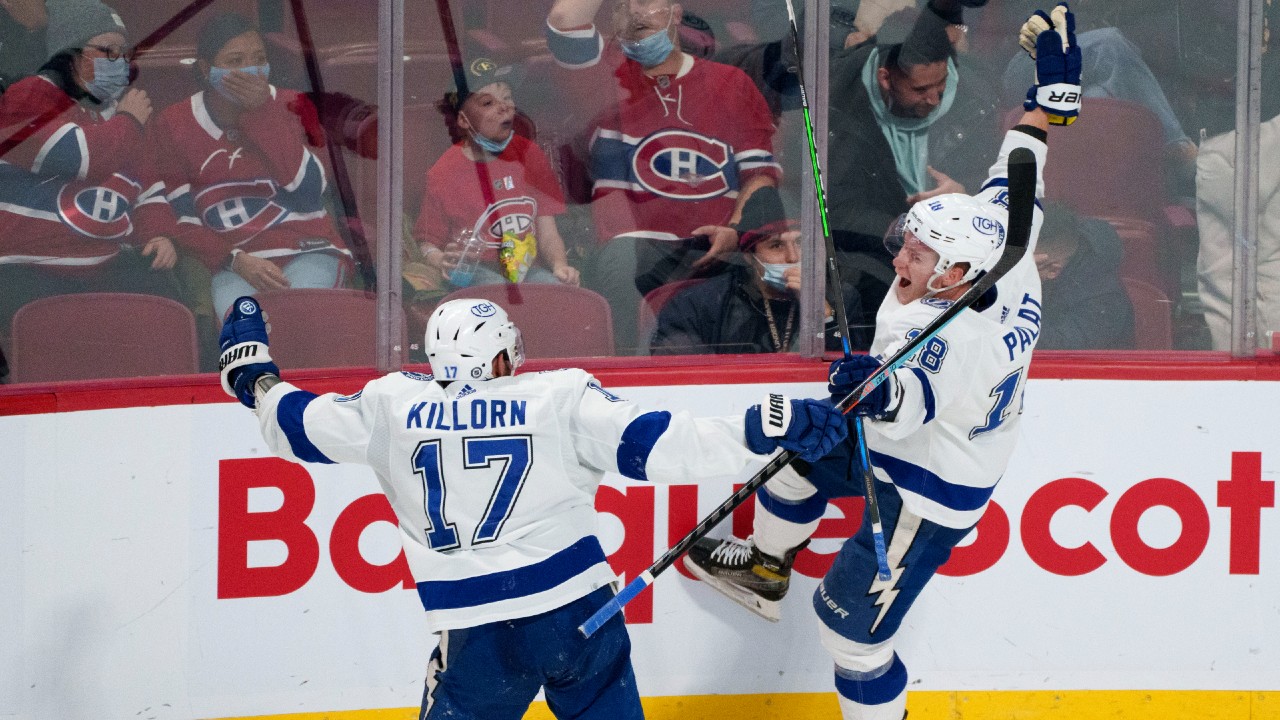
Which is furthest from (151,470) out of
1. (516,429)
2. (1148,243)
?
(1148,243)

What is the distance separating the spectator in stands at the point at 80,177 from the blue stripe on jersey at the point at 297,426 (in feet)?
2.25

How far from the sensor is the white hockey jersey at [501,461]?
241 cm

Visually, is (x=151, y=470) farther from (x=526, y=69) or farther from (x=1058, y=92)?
(x=1058, y=92)

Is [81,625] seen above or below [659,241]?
below

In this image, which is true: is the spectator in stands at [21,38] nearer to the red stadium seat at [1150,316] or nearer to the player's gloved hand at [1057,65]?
the player's gloved hand at [1057,65]

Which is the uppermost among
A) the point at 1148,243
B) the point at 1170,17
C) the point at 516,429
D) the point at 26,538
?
the point at 1170,17

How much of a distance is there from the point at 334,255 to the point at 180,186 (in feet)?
1.23

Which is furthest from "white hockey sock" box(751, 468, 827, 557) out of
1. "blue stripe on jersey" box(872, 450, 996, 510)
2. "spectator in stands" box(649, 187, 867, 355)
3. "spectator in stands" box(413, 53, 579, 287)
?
"spectator in stands" box(413, 53, 579, 287)

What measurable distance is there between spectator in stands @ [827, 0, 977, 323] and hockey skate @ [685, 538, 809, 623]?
66 cm

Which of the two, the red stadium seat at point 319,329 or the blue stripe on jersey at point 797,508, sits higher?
the red stadium seat at point 319,329

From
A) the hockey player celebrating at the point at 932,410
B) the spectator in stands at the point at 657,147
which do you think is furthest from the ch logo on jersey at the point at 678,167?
the hockey player celebrating at the point at 932,410

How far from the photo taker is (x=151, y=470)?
2957 mm

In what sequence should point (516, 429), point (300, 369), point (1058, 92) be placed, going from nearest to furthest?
point (516, 429) → point (1058, 92) → point (300, 369)

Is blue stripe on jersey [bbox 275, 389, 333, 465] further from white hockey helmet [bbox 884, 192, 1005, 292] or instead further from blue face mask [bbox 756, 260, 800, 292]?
white hockey helmet [bbox 884, 192, 1005, 292]
